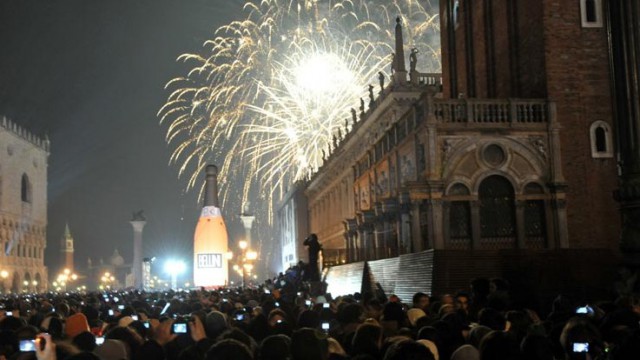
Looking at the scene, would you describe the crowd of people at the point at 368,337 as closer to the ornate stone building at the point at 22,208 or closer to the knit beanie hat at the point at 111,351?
the knit beanie hat at the point at 111,351

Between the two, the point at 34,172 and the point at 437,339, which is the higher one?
the point at 34,172

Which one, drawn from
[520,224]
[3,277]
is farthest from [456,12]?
[3,277]

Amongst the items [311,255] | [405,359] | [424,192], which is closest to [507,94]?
[424,192]

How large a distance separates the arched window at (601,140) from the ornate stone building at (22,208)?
255 ft

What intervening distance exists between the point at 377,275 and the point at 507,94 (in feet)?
40.9

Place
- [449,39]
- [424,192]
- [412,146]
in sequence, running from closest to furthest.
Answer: [424,192]
[412,146]
[449,39]

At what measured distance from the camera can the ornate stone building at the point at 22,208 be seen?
324ft

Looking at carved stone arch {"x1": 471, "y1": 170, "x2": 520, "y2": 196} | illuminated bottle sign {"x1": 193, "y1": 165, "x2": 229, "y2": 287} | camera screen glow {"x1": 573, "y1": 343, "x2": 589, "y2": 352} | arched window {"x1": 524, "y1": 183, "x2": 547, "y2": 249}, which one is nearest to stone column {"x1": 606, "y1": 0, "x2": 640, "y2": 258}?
camera screen glow {"x1": 573, "y1": 343, "x2": 589, "y2": 352}

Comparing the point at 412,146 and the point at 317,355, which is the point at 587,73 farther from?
the point at 317,355

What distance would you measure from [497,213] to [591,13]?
862 cm

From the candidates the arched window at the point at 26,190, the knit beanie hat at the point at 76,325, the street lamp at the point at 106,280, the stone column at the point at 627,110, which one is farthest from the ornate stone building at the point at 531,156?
the street lamp at the point at 106,280

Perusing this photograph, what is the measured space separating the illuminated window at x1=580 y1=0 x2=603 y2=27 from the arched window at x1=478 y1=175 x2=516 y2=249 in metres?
7.08

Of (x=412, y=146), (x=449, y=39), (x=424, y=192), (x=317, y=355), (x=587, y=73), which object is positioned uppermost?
(x=449, y=39)

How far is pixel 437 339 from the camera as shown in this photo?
9961 millimetres
